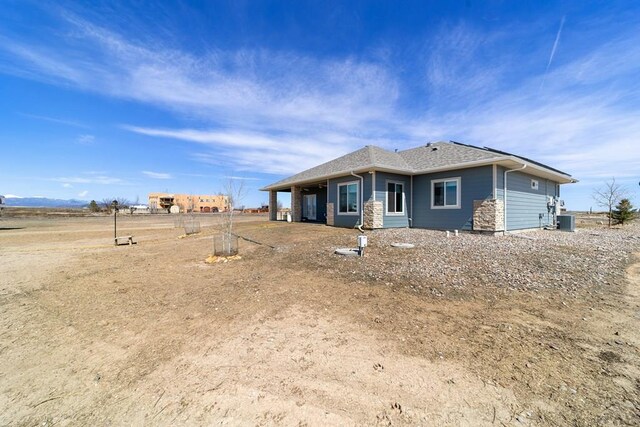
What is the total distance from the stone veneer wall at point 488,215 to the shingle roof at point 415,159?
179 cm

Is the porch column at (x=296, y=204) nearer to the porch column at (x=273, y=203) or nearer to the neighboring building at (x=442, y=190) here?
the neighboring building at (x=442, y=190)

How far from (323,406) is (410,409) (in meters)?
0.70

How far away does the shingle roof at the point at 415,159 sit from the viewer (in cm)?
1148

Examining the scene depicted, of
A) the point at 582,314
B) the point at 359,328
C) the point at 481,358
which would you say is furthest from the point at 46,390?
the point at 582,314

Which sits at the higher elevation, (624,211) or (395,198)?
(395,198)

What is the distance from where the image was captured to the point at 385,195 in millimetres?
12914

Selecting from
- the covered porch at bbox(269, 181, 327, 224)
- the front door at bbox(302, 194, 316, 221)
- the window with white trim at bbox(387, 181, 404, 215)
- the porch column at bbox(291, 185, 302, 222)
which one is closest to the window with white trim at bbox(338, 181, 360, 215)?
the window with white trim at bbox(387, 181, 404, 215)

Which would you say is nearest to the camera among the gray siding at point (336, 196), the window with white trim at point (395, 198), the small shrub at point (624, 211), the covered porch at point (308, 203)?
the gray siding at point (336, 196)

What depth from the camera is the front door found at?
19.7 m

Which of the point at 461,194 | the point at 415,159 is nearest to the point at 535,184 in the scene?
the point at 461,194

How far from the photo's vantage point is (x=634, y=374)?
243 centimetres

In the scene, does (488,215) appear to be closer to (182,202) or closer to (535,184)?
(535,184)

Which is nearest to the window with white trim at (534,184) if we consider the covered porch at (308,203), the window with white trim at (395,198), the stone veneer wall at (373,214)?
the window with white trim at (395,198)

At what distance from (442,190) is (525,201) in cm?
417
